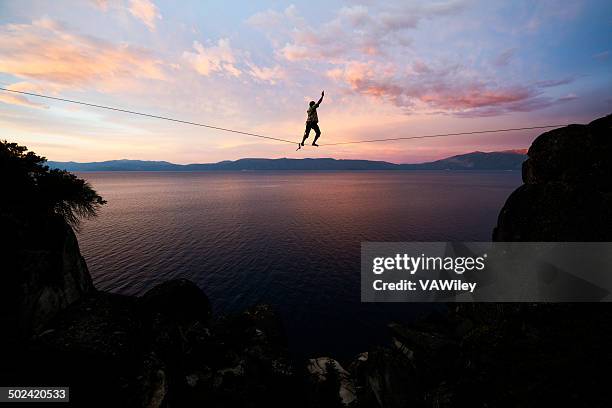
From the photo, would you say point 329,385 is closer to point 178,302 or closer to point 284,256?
point 178,302

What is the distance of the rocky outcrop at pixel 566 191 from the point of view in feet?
52.5

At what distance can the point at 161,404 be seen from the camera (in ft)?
42.9

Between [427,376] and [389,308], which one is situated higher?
[427,376]

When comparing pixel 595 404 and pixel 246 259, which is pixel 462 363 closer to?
pixel 595 404

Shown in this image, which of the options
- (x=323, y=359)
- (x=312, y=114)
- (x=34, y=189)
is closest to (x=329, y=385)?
(x=323, y=359)

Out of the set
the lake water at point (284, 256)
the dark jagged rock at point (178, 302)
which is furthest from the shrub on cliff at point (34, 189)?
the lake water at point (284, 256)

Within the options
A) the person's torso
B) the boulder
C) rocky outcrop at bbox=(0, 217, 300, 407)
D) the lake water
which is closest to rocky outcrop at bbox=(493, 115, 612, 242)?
the boulder

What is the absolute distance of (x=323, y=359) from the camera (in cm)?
2012

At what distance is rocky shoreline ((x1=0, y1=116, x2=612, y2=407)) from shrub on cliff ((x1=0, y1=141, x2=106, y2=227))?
140cm

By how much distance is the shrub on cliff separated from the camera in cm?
1556

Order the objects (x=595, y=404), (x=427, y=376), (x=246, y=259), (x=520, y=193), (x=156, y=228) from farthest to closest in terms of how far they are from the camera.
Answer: (x=156, y=228) → (x=246, y=259) → (x=520, y=193) → (x=427, y=376) → (x=595, y=404)

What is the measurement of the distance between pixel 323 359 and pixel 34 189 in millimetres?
23436

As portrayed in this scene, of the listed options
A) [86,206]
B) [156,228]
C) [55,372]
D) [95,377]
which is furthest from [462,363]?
[156,228]

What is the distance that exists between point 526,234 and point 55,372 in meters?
28.7
